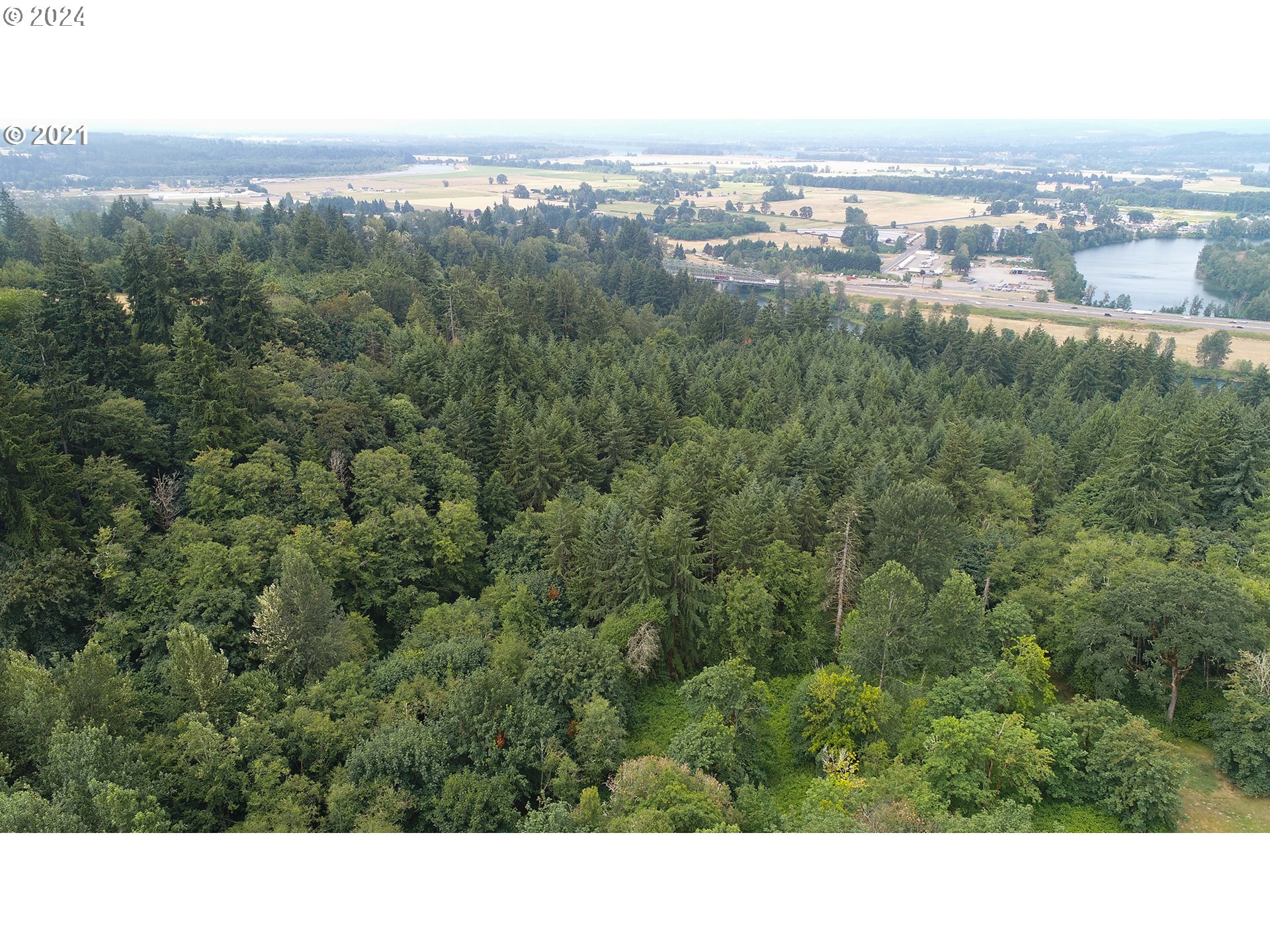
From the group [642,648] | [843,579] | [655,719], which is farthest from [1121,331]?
[655,719]

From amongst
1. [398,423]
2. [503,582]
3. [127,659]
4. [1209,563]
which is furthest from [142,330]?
[1209,563]

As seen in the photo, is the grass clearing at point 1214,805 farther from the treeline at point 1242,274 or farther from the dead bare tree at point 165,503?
the treeline at point 1242,274

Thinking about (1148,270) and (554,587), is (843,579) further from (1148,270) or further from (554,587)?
(1148,270)

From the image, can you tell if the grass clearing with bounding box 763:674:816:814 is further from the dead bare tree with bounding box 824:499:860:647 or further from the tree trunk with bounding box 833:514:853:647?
the dead bare tree with bounding box 824:499:860:647

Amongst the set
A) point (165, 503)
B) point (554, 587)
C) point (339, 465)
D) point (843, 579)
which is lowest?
point (554, 587)

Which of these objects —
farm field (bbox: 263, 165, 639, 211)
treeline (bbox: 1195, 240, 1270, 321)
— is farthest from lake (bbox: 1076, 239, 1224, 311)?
farm field (bbox: 263, 165, 639, 211)

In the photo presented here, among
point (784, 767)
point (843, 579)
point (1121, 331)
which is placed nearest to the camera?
point (784, 767)

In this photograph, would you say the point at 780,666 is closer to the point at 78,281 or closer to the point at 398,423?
the point at 398,423
